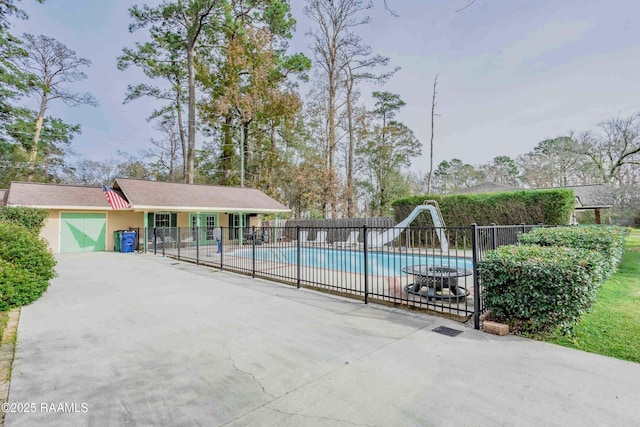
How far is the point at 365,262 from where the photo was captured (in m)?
5.56

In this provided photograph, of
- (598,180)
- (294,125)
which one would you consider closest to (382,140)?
(294,125)

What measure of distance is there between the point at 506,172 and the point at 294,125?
31828mm

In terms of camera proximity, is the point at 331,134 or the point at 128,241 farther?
the point at 331,134

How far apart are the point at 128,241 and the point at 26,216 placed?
12.5 ft

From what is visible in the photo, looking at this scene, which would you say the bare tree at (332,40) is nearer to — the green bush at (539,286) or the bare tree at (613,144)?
the green bush at (539,286)

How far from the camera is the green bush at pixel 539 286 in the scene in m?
3.60

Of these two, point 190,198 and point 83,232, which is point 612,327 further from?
point 83,232

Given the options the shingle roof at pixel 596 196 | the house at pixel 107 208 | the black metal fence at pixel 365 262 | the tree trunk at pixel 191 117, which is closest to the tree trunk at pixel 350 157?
the house at pixel 107 208

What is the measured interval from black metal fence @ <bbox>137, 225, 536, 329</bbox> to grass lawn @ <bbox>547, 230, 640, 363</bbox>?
3.75ft

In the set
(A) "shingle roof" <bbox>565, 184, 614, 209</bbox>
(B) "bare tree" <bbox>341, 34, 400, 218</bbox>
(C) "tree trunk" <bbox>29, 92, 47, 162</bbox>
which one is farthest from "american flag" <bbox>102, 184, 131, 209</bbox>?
(A) "shingle roof" <bbox>565, 184, 614, 209</bbox>

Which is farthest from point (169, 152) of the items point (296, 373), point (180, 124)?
point (296, 373)

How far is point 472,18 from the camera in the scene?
12.7 feet

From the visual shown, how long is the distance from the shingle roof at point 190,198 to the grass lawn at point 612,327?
15.3 m

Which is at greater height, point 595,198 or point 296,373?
point 595,198
